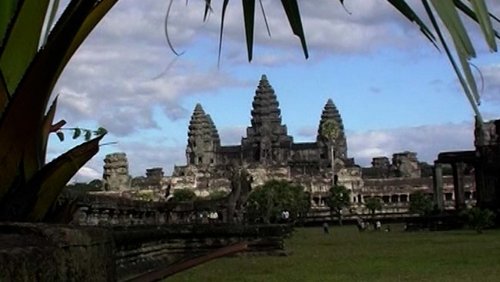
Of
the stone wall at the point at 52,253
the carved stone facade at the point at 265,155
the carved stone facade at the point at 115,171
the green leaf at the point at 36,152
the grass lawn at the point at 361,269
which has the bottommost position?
the grass lawn at the point at 361,269

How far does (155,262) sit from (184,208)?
26.4 ft

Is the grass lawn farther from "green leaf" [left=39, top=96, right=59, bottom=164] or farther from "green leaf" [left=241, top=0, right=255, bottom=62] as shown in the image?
"green leaf" [left=241, top=0, right=255, bottom=62]

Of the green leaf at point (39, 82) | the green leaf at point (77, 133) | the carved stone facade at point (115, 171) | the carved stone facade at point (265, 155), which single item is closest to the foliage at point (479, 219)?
→ the green leaf at point (77, 133)

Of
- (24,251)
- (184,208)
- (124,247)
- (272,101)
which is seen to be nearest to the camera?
(24,251)

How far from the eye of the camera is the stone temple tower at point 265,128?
363 feet

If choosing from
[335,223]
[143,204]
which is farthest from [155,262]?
[335,223]

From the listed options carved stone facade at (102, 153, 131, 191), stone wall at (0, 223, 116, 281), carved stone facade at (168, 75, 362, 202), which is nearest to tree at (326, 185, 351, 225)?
carved stone facade at (168, 75, 362, 202)

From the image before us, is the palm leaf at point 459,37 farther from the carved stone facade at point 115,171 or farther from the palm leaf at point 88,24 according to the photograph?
the carved stone facade at point 115,171

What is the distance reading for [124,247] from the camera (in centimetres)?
869

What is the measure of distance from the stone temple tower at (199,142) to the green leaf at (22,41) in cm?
11239

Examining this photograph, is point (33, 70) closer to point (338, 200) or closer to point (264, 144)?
point (338, 200)

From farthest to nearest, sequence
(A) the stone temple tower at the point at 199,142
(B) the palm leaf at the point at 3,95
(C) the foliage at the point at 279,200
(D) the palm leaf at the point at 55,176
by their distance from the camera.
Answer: (A) the stone temple tower at the point at 199,142, (C) the foliage at the point at 279,200, (D) the palm leaf at the point at 55,176, (B) the palm leaf at the point at 3,95

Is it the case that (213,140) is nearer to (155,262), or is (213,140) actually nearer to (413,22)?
(155,262)

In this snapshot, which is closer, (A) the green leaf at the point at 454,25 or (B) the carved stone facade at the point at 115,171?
(A) the green leaf at the point at 454,25
